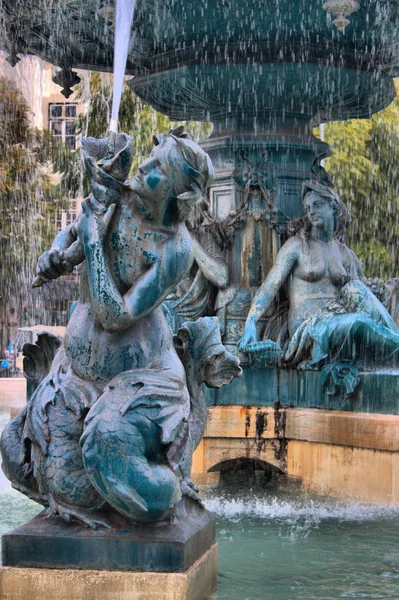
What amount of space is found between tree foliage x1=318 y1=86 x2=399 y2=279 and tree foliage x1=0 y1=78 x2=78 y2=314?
22.9ft

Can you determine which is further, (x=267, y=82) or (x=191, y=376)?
(x=267, y=82)

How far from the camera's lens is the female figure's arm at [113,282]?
14.4 ft

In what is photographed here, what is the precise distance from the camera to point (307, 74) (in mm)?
8781

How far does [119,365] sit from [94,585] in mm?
842

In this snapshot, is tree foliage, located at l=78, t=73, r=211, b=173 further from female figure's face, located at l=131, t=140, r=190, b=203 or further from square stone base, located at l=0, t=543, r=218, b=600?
square stone base, located at l=0, t=543, r=218, b=600

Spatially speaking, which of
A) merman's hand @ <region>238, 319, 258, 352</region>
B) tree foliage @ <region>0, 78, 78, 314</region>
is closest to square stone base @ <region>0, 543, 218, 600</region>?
merman's hand @ <region>238, 319, 258, 352</region>

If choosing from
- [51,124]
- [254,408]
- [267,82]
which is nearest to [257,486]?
[254,408]

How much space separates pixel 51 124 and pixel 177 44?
103ft

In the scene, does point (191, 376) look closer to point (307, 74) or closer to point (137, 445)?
point (137, 445)

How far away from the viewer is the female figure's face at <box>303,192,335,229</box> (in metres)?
8.36

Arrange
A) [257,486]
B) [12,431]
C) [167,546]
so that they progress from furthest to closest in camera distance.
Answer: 1. [257,486]
2. [12,431]
3. [167,546]

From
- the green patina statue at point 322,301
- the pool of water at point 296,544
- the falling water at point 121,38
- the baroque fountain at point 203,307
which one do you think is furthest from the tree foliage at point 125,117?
the pool of water at point 296,544

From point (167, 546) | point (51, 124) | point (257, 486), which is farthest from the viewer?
point (51, 124)

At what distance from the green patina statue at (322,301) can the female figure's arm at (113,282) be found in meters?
3.48
